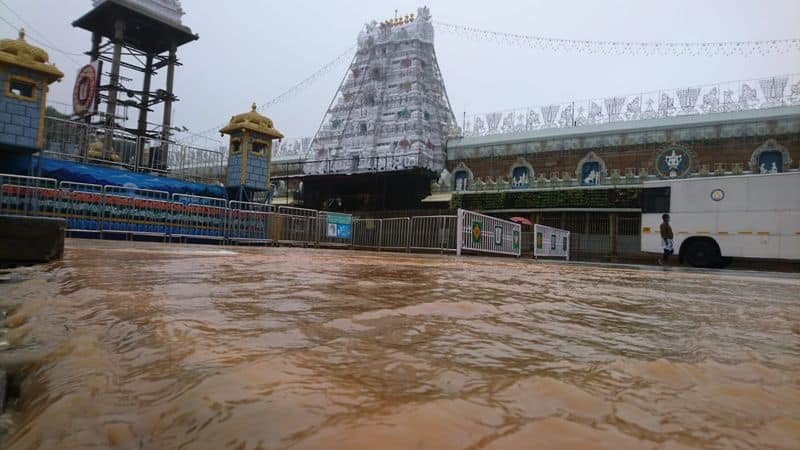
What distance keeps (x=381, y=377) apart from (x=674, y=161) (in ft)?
79.9

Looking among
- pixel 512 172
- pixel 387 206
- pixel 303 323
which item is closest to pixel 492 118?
pixel 512 172

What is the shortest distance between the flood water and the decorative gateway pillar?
17.2 meters

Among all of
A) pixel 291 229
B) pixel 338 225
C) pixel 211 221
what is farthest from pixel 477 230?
pixel 211 221

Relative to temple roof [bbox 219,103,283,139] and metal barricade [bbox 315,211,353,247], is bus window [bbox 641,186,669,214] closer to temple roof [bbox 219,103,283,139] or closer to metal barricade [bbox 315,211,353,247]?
metal barricade [bbox 315,211,353,247]

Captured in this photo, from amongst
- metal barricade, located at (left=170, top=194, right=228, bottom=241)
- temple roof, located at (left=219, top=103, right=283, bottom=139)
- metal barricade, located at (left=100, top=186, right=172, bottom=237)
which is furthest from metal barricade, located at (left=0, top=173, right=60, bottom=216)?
temple roof, located at (left=219, top=103, right=283, bottom=139)

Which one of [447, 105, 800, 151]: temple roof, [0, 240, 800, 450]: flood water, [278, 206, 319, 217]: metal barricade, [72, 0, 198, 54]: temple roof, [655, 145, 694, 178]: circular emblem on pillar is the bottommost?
[0, 240, 800, 450]: flood water

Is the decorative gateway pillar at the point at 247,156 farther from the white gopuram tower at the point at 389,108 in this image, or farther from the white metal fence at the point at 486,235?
the white metal fence at the point at 486,235

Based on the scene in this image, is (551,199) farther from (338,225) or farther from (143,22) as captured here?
(143,22)

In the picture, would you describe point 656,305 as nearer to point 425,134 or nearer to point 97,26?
point 425,134

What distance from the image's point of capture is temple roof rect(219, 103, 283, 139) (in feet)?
61.2

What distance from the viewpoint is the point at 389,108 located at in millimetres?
30328

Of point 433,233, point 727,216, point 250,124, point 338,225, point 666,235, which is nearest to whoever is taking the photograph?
point 666,235

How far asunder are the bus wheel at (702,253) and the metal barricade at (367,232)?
991 cm

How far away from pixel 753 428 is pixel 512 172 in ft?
83.4
